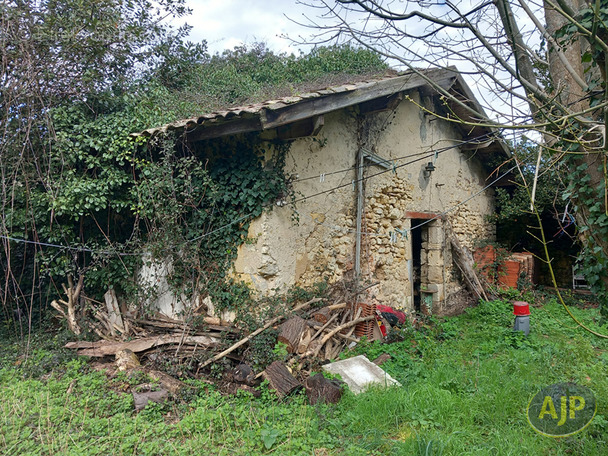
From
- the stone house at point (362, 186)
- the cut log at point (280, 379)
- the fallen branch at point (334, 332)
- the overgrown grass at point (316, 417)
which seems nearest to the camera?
the overgrown grass at point (316, 417)

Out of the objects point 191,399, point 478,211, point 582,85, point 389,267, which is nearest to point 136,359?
point 191,399

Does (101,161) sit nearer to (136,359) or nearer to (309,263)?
(136,359)

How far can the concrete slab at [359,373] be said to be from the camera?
4.10 m

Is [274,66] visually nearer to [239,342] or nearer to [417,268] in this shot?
[417,268]

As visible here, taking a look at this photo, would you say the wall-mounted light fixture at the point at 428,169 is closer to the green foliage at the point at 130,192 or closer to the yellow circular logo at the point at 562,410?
the green foliage at the point at 130,192

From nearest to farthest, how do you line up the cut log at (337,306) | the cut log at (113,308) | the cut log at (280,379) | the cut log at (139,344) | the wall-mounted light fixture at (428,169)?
1. the cut log at (280,379)
2. the cut log at (139,344)
3. the cut log at (337,306)
4. the cut log at (113,308)
5. the wall-mounted light fixture at (428,169)

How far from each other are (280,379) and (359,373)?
0.94m

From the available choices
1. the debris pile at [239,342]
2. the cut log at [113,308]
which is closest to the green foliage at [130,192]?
the cut log at [113,308]

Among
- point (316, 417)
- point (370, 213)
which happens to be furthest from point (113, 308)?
point (370, 213)

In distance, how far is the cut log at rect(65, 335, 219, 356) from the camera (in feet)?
15.9

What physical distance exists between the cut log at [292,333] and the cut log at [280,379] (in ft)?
1.03

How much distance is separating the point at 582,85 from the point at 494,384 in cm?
307

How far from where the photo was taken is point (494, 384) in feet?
13.5

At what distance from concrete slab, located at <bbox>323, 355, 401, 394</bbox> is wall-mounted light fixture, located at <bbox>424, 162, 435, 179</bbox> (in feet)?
15.4
